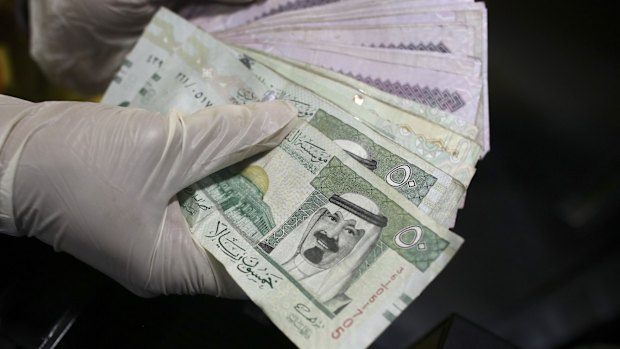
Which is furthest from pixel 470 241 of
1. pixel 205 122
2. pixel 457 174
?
pixel 205 122

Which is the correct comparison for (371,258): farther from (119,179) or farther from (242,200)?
(119,179)

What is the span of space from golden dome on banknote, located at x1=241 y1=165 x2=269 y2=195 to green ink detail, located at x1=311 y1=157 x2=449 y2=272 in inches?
2.3

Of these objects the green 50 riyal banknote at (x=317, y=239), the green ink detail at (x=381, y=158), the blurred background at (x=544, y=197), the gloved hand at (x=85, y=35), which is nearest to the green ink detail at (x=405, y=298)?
the green 50 riyal banknote at (x=317, y=239)

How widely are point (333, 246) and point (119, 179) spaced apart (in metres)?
0.25

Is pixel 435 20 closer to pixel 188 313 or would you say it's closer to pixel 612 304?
pixel 188 313

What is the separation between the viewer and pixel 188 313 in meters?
0.63

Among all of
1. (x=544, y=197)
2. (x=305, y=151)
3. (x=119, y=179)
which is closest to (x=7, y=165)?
(x=119, y=179)

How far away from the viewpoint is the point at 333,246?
56 cm

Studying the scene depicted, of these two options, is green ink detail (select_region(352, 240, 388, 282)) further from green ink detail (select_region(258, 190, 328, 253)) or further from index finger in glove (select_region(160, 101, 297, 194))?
index finger in glove (select_region(160, 101, 297, 194))

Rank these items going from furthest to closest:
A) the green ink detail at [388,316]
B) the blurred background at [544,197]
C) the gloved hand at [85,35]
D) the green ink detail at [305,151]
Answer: the blurred background at [544,197] → the gloved hand at [85,35] → the green ink detail at [305,151] → the green ink detail at [388,316]

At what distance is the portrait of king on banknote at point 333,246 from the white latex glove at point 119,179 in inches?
3.5

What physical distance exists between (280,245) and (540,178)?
2.16ft

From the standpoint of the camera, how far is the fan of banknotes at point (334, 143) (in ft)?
1.75

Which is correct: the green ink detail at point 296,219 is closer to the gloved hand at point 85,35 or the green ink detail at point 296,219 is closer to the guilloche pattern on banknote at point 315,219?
the guilloche pattern on banknote at point 315,219
